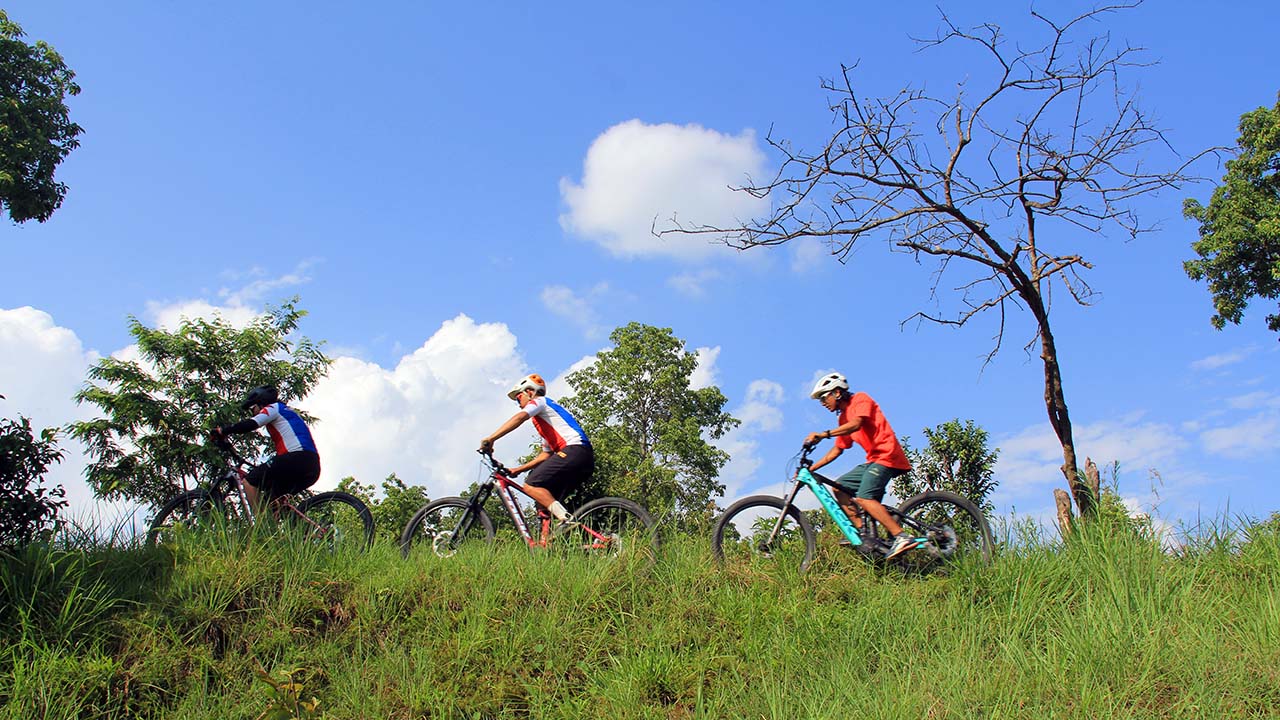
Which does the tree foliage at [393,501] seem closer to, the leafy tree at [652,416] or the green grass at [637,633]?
the leafy tree at [652,416]

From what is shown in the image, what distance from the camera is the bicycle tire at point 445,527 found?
873 cm

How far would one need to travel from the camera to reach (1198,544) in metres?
7.75

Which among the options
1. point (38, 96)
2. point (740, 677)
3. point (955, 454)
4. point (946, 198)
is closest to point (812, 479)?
point (740, 677)

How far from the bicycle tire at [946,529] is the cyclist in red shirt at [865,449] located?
0.32 m

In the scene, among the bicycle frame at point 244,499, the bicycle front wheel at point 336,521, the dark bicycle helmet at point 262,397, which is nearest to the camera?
the bicycle front wheel at point 336,521

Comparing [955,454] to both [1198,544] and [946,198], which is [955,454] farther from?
[1198,544]

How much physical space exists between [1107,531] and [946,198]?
21.9 feet

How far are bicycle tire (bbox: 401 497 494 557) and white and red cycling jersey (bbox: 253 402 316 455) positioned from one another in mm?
1537

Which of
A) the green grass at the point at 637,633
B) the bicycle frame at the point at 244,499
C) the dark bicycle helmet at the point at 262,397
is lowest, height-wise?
the green grass at the point at 637,633

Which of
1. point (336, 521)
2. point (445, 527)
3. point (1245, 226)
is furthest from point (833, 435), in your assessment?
point (1245, 226)

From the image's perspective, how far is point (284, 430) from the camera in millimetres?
9125

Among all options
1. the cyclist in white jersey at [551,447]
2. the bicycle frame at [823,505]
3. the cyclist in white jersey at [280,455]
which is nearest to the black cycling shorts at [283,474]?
the cyclist in white jersey at [280,455]

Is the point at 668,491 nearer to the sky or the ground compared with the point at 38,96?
nearer to the ground

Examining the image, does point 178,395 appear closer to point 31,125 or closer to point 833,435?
point 31,125
